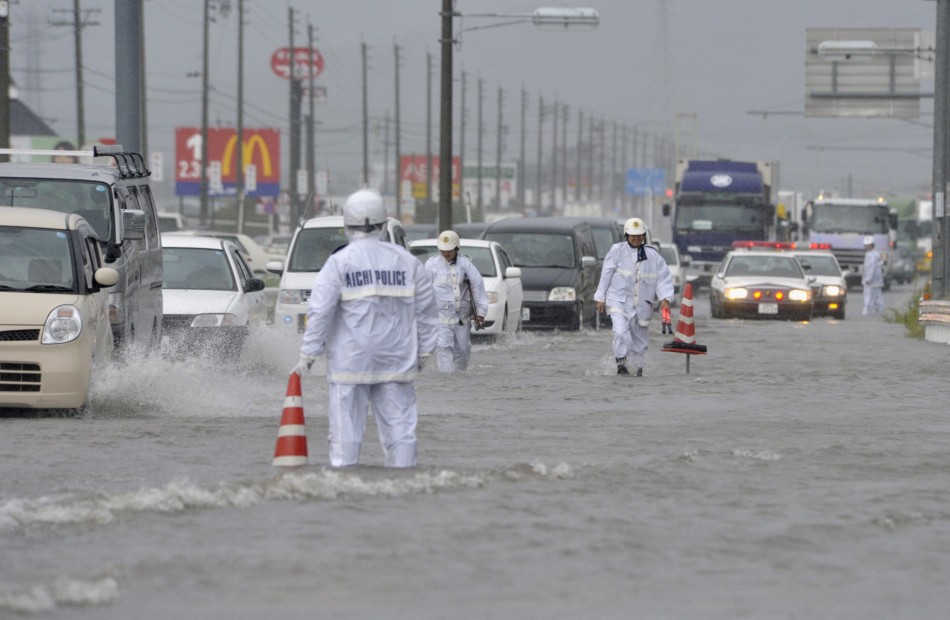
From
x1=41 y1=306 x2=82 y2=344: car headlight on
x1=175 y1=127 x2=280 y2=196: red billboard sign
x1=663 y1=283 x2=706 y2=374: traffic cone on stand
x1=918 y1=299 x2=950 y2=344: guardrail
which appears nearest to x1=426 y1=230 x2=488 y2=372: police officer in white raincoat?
x1=663 y1=283 x2=706 y2=374: traffic cone on stand

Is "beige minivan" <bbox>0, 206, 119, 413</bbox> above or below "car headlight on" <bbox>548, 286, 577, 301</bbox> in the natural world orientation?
above

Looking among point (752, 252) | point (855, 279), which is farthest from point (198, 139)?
point (752, 252)

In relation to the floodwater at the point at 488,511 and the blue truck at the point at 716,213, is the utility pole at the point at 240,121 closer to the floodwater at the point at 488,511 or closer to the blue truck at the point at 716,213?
the blue truck at the point at 716,213

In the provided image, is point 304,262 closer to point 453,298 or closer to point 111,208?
point 453,298

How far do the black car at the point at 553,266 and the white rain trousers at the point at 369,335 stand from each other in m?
18.4

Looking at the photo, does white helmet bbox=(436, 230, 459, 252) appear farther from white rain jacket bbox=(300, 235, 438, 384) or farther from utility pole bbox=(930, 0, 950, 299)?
utility pole bbox=(930, 0, 950, 299)

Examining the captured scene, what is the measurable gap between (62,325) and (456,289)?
6.79 metres

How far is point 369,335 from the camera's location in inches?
399

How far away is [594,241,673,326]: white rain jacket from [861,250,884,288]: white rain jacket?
21145 millimetres

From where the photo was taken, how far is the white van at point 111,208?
50.8 ft

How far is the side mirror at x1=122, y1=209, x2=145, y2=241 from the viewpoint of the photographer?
50.8 feet

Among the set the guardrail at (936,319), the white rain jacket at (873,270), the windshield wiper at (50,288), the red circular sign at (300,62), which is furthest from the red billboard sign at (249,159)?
the windshield wiper at (50,288)

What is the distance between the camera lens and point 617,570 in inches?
303

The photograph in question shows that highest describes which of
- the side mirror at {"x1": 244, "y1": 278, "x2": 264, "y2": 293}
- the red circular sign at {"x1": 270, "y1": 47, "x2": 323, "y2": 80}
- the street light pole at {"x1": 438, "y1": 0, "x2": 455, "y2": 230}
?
the red circular sign at {"x1": 270, "y1": 47, "x2": 323, "y2": 80}
